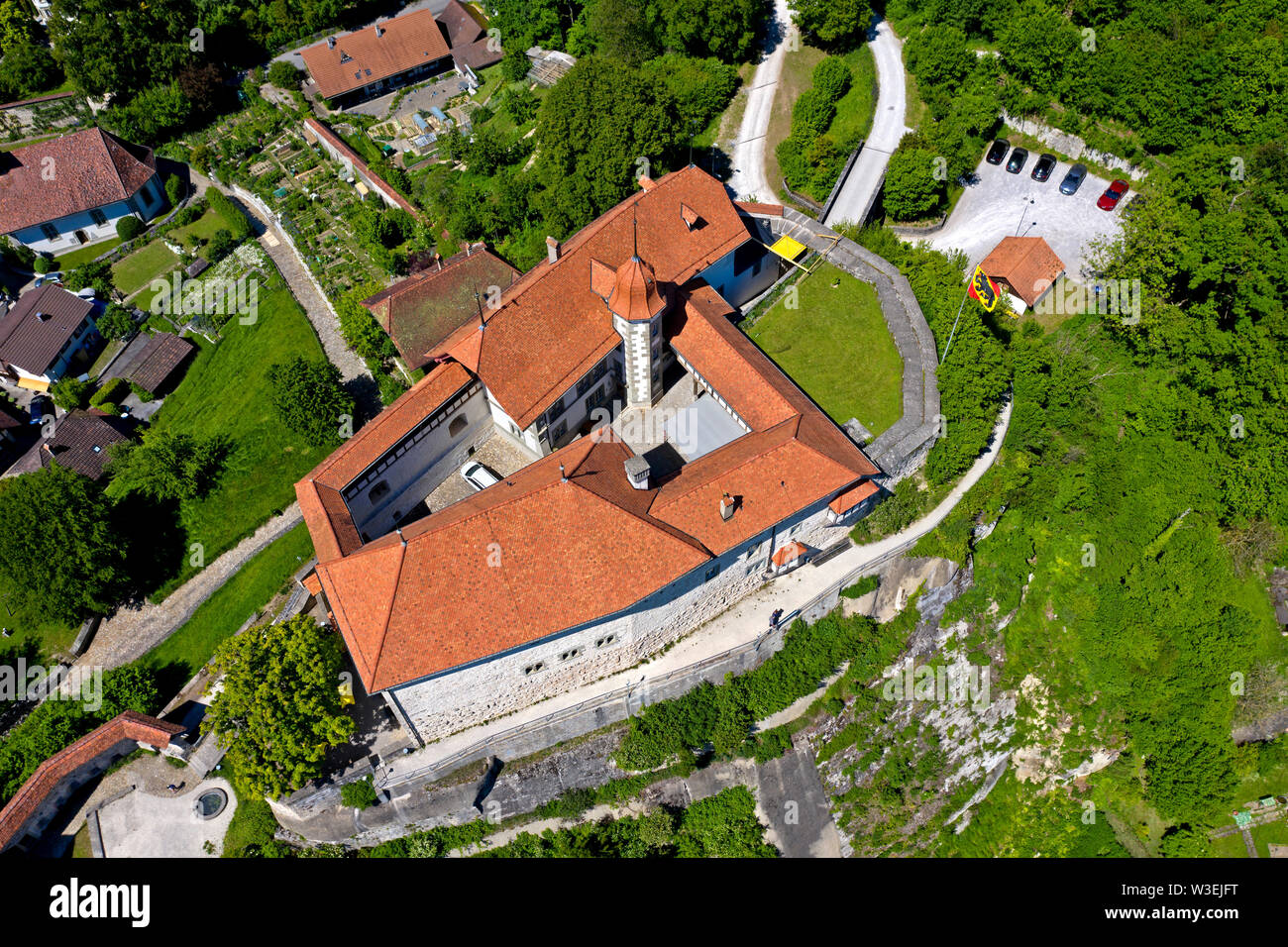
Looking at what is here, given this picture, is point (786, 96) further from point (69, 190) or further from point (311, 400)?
point (69, 190)

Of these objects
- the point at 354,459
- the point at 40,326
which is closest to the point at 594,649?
the point at 354,459

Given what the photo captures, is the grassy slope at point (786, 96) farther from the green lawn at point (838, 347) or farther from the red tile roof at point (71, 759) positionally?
the red tile roof at point (71, 759)

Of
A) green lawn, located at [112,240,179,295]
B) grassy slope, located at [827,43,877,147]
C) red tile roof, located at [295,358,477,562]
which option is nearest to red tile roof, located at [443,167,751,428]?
red tile roof, located at [295,358,477,562]

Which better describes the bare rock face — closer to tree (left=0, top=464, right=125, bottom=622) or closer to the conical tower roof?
the conical tower roof

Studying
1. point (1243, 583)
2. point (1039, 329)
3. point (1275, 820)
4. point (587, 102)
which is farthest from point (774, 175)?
point (1275, 820)

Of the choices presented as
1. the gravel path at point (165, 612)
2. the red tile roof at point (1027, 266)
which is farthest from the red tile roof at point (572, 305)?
the red tile roof at point (1027, 266)

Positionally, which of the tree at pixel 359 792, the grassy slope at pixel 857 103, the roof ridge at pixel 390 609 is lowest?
the tree at pixel 359 792
